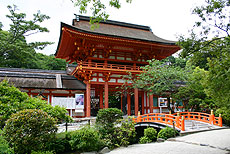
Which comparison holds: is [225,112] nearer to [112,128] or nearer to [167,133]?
[167,133]

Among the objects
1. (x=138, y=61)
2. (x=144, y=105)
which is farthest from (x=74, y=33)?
(x=144, y=105)

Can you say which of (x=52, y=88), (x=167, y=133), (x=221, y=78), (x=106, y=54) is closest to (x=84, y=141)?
(x=167, y=133)

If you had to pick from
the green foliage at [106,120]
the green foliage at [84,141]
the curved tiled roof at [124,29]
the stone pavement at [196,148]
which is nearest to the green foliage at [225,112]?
the stone pavement at [196,148]

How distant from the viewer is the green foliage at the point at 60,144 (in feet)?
23.5

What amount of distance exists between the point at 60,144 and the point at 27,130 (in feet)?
6.98

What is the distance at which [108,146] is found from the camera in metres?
8.29

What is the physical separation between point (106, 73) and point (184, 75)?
6.48 m

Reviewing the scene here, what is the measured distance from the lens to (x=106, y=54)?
52.3 feet

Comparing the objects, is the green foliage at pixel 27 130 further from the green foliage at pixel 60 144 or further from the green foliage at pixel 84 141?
the green foliage at pixel 84 141

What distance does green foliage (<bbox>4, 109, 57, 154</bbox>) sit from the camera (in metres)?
5.59

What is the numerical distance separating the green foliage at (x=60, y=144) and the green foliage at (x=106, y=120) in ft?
5.60

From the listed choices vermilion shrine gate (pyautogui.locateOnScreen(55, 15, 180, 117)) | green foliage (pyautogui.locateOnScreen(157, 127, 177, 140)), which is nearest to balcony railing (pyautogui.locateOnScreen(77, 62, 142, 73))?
vermilion shrine gate (pyautogui.locateOnScreen(55, 15, 180, 117))

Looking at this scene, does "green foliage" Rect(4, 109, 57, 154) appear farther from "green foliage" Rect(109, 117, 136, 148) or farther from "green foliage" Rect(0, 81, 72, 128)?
"green foliage" Rect(109, 117, 136, 148)

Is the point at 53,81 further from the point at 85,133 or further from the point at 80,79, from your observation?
the point at 85,133
